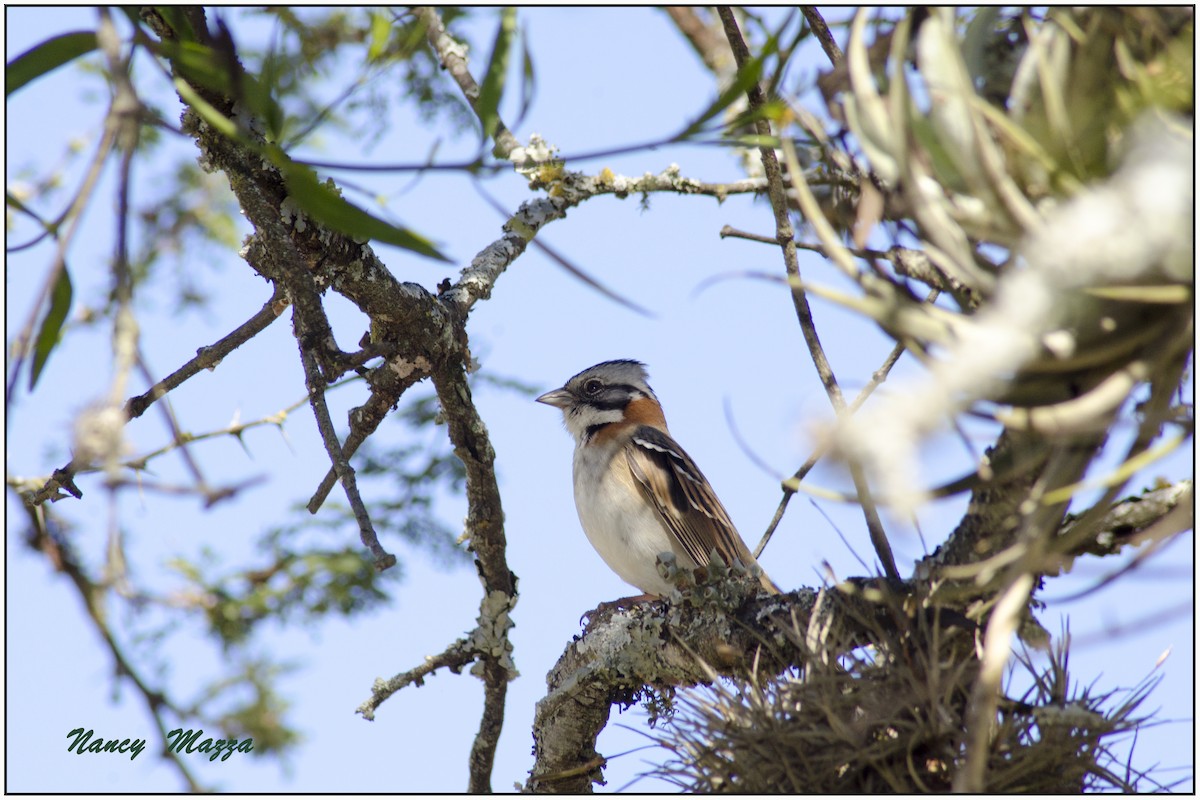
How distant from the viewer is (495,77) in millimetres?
1727

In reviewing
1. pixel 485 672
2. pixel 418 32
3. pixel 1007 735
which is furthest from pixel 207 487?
pixel 485 672

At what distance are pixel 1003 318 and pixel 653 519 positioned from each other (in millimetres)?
4114

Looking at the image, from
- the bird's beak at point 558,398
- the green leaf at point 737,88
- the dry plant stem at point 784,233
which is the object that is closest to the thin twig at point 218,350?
the dry plant stem at point 784,233

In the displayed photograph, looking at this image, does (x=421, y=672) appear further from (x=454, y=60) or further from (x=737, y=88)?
(x=737, y=88)

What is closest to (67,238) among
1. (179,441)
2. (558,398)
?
(179,441)

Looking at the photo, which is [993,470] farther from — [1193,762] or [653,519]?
[653,519]

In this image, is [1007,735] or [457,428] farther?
[457,428]

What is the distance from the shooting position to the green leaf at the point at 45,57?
1641mm

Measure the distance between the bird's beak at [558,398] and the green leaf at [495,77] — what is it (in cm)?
446

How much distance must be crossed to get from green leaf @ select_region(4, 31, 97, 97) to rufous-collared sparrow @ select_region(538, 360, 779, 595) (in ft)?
12.3

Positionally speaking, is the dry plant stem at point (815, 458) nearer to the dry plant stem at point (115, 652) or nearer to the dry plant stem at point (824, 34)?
the dry plant stem at point (824, 34)

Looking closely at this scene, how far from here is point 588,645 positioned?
3703 millimetres

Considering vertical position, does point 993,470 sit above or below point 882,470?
above

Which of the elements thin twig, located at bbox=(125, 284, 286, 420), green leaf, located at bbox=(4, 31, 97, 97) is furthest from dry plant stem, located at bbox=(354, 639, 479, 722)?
green leaf, located at bbox=(4, 31, 97, 97)
